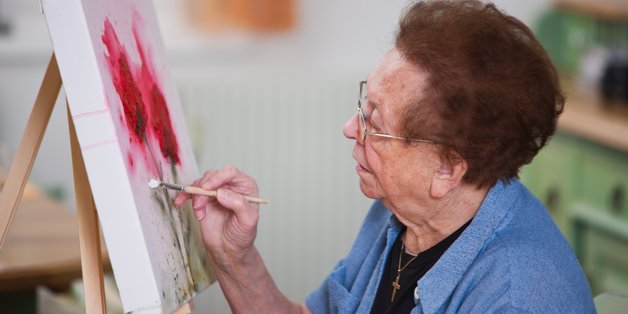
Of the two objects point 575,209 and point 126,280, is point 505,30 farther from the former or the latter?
point 575,209

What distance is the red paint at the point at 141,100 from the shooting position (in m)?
1.34

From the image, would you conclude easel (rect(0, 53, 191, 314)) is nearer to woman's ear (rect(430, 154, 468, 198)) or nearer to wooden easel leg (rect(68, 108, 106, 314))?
wooden easel leg (rect(68, 108, 106, 314))

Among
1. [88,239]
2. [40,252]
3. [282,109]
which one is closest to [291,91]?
[282,109]

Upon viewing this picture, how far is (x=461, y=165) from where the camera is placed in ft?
4.65

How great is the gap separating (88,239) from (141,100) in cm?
22

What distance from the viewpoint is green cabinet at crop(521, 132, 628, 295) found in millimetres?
2885

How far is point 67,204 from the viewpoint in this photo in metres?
3.66

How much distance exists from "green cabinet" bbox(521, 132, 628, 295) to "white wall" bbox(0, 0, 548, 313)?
2.34 ft

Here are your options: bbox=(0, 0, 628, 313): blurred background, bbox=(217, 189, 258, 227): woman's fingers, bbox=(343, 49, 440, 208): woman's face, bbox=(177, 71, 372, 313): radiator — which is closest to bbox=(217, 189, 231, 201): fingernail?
bbox=(217, 189, 258, 227): woman's fingers

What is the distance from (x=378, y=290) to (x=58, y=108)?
2314mm

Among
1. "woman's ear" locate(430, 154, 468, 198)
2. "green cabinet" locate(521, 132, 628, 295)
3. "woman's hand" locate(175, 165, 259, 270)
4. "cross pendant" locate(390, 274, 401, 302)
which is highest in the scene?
"woman's ear" locate(430, 154, 468, 198)

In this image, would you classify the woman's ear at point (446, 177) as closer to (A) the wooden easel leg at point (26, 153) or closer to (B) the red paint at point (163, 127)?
(B) the red paint at point (163, 127)

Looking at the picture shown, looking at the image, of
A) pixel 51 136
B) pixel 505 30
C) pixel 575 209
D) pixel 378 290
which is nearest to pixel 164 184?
pixel 378 290

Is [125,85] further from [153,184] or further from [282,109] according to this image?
[282,109]
